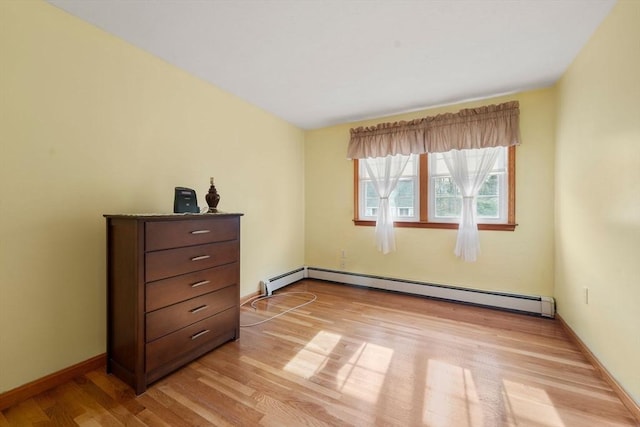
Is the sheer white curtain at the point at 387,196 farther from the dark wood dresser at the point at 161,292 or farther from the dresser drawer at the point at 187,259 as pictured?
the dark wood dresser at the point at 161,292

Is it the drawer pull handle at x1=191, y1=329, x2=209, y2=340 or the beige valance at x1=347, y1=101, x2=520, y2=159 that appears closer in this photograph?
the drawer pull handle at x1=191, y1=329, x2=209, y2=340

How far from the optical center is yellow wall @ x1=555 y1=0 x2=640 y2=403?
1.39 meters

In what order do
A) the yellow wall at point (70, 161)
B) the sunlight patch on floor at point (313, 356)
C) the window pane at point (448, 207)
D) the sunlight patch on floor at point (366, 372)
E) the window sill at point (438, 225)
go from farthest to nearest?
the window pane at point (448, 207) → the window sill at point (438, 225) → the sunlight patch on floor at point (313, 356) → the sunlight patch on floor at point (366, 372) → the yellow wall at point (70, 161)

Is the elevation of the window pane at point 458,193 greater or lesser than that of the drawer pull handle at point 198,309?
greater

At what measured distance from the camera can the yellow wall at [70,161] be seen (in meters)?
1.44

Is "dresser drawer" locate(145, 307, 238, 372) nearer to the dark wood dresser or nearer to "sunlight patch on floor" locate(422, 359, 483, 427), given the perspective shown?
the dark wood dresser

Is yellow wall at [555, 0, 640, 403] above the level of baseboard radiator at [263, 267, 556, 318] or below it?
above

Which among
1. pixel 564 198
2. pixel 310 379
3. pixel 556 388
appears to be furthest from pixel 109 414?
pixel 564 198

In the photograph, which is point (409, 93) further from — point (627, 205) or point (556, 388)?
point (556, 388)

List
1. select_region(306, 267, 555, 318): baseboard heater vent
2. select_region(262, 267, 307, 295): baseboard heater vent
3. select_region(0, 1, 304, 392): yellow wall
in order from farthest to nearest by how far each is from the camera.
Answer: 1. select_region(262, 267, 307, 295): baseboard heater vent
2. select_region(306, 267, 555, 318): baseboard heater vent
3. select_region(0, 1, 304, 392): yellow wall

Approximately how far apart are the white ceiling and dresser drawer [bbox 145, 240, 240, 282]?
148cm

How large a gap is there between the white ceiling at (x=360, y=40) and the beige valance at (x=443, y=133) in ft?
0.74

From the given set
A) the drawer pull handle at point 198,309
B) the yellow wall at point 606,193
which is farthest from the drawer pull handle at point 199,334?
the yellow wall at point 606,193

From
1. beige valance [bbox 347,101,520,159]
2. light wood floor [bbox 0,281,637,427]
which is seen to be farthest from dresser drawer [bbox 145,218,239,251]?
beige valance [bbox 347,101,520,159]
